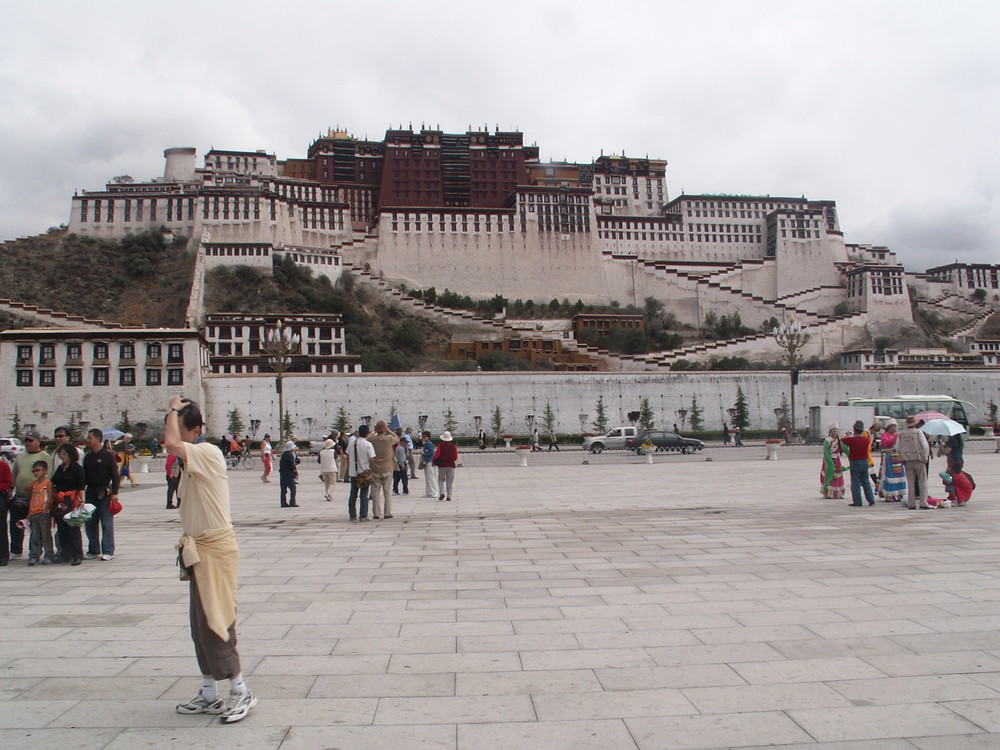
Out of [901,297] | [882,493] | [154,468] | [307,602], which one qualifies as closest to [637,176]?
[901,297]

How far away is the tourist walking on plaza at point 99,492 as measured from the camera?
8.27 meters

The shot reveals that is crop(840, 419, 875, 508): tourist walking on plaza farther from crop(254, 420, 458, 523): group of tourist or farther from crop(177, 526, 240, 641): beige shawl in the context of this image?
crop(177, 526, 240, 641): beige shawl

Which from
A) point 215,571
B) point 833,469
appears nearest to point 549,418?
point 833,469

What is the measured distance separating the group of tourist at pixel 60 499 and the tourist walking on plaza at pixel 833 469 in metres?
10.5

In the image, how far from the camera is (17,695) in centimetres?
414

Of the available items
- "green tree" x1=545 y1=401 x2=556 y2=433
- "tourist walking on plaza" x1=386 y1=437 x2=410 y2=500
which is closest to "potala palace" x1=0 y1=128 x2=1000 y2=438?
"green tree" x1=545 y1=401 x2=556 y2=433

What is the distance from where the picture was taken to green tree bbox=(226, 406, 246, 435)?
1759 inches

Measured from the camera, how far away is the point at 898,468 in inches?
496

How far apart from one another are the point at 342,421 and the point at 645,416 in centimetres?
1792

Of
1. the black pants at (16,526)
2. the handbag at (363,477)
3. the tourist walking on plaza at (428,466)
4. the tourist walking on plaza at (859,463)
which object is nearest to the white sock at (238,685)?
the black pants at (16,526)

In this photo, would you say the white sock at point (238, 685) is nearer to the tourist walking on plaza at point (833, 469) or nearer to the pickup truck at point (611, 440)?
the tourist walking on plaza at point (833, 469)

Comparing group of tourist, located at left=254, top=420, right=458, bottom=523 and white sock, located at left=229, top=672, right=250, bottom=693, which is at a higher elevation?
group of tourist, located at left=254, top=420, right=458, bottom=523

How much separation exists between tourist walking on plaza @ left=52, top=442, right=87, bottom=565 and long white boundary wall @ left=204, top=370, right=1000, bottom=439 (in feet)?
126

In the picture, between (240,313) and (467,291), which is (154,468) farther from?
(467,291)
